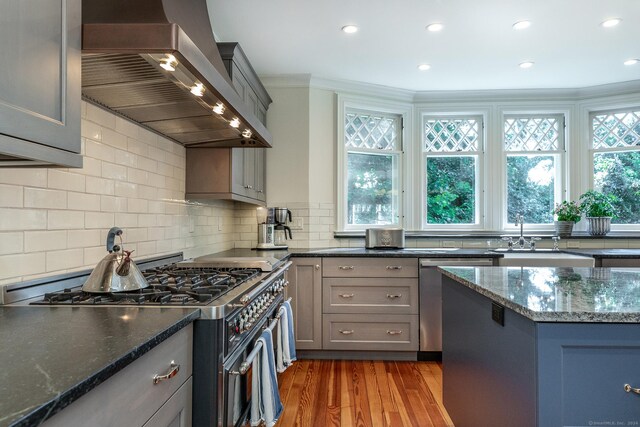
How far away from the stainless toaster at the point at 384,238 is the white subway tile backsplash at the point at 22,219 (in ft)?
9.09

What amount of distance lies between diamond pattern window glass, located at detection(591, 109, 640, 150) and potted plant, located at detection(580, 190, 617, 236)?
1.77 ft

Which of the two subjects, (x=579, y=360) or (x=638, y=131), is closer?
(x=579, y=360)

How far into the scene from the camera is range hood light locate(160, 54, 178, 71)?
1.36m

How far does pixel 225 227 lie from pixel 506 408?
268cm

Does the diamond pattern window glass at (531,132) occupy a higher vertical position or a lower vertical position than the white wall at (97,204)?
Result: higher

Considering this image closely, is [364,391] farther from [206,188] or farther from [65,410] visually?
[65,410]

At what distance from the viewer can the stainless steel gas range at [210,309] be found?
4.22 ft

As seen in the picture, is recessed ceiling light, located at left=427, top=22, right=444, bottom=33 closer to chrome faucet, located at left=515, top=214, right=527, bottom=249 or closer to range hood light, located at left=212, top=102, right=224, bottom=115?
range hood light, located at left=212, top=102, right=224, bottom=115

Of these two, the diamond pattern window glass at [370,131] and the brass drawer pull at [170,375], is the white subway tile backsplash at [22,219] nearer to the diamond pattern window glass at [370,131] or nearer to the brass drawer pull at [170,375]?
the brass drawer pull at [170,375]

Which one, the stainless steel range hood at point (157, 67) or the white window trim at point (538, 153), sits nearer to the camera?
the stainless steel range hood at point (157, 67)

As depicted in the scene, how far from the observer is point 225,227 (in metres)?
3.62

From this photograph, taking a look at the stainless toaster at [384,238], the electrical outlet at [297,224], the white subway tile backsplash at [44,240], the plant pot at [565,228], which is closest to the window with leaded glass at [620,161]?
the plant pot at [565,228]

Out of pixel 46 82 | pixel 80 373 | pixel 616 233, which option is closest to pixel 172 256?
pixel 46 82

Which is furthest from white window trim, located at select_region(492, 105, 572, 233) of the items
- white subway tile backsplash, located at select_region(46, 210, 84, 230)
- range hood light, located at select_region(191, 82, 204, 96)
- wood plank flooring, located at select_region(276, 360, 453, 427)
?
white subway tile backsplash, located at select_region(46, 210, 84, 230)
